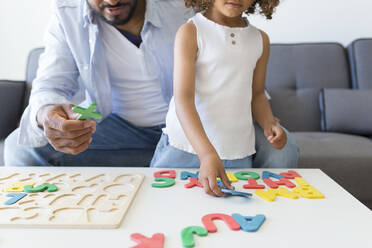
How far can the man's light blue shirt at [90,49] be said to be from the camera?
106 centimetres

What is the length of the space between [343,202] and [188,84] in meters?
0.43

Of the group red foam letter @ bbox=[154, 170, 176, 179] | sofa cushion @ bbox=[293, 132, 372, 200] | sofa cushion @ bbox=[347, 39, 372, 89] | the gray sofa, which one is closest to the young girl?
red foam letter @ bbox=[154, 170, 176, 179]

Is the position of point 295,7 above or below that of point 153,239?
above

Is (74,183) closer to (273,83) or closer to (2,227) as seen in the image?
(2,227)

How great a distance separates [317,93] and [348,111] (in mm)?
196

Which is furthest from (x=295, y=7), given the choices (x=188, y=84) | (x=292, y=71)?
(x=188, y=84)

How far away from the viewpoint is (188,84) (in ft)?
2.60

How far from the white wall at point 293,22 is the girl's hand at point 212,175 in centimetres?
160

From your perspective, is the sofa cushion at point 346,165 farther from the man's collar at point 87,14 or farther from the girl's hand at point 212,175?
the man's collar at point 87,14

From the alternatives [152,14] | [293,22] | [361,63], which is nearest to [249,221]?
[152,14]

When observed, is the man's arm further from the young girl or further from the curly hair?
the curly hair

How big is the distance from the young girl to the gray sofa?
0.56 meters

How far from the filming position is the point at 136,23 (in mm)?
1123

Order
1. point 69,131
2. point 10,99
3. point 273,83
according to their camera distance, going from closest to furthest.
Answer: point 69,131, point 10,99, point 273,83
